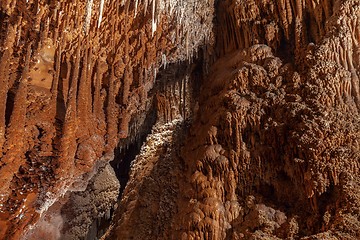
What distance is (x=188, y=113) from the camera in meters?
6.78

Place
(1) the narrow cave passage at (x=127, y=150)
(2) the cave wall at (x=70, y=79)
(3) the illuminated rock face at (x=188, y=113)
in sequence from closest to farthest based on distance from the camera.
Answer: (3) the illuminated rock face at (x=188, y=113)
(2) the cave wall at (x=70, y=79)
(1) the narrow cave passage at (x=127, y=150)

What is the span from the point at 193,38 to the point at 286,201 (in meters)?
3.73

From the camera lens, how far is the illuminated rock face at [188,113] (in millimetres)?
4410

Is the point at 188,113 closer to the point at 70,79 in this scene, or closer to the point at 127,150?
the point at 127,150

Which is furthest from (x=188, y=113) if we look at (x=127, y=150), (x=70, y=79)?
(x=70, y=79)

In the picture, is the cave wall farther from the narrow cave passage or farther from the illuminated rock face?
the narrow cave passage

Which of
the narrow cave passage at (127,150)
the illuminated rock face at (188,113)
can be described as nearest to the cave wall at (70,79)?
the illuminated rock face at (188,113)

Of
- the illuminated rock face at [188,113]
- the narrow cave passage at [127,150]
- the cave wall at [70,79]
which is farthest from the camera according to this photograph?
the narrow cave passage at [127,150]

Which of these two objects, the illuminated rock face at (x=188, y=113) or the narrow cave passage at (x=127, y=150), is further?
the narrow cave passage at (x=127, y=150)

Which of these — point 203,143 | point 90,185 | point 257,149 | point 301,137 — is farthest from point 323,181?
point 90,185

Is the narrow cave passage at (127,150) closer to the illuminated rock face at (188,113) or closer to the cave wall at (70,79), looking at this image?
the illuminated rock face at (188,113)

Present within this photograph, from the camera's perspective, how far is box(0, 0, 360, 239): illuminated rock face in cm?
441

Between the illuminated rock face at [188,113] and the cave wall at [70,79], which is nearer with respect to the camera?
the illuminated rock face at [188,113]

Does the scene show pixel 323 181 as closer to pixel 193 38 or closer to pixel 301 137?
pixel 301 137
